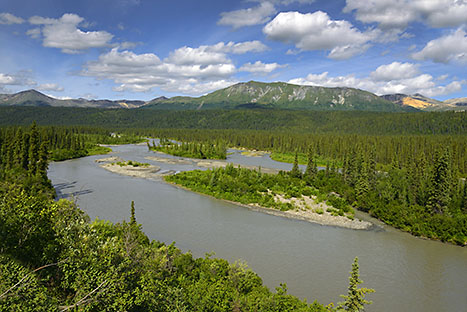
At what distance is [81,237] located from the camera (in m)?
16.5

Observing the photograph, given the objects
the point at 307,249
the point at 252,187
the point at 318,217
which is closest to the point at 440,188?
the point at 318,217

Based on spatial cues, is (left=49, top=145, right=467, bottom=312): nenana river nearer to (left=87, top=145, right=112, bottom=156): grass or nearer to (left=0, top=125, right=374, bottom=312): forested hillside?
(left=0, top=125, right=374, bottom=312): forested hillside

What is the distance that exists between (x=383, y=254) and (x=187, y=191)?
38408 millimetres

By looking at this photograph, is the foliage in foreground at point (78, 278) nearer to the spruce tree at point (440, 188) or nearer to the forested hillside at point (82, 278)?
the forested hillside at point (82, 278)

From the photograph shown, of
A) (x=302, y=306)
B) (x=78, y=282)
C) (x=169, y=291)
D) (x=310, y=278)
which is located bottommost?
(x=310, y=278)

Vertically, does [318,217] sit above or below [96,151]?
below

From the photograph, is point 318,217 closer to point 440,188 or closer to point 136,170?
point 440,188

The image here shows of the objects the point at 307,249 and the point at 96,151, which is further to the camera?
the point at 96,151

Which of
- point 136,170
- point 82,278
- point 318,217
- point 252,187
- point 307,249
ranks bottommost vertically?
point 307,249

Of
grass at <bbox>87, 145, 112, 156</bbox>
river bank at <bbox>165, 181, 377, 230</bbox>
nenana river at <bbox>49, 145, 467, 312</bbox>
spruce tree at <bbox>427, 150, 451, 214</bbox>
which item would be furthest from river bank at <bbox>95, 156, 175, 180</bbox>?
spruce tree at <bbox>427, 150, 451, 214</bbox>

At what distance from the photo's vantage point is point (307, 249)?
34.7 meters

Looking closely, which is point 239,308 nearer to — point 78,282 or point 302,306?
point 302,306

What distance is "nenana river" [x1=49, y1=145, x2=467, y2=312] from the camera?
2652 cm

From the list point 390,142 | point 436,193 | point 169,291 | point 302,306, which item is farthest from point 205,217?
point 390,142
